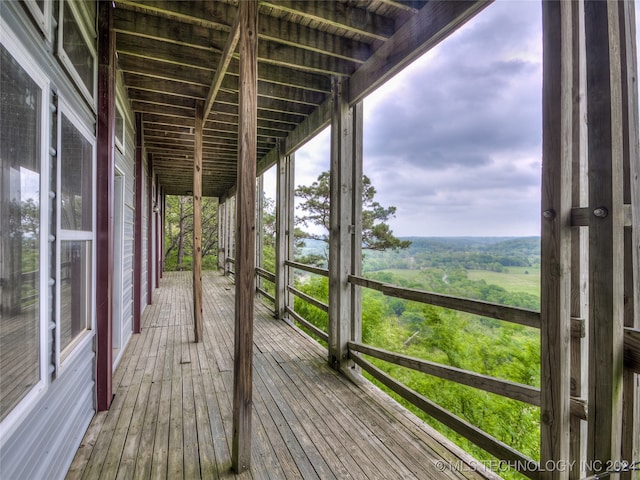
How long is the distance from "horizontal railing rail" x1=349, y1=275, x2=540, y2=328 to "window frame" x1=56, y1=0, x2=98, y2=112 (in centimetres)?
258

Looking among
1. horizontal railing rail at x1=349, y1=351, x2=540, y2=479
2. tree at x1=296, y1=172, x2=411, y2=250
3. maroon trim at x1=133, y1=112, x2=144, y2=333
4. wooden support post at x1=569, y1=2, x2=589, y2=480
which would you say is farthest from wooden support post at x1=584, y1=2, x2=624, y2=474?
tree at x1=296, y1=172, x2=411, y2=250

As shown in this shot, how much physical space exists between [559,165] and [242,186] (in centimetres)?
158

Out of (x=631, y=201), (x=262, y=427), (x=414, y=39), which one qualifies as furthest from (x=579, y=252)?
(x=262, y=427)

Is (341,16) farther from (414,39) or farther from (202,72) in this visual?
(202,72)

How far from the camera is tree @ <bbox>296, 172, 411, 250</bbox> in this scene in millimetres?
9297

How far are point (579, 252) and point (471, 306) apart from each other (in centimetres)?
67

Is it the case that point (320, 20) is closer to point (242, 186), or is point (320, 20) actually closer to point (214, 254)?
point (242, 186)

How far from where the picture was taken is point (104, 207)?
2266 mm

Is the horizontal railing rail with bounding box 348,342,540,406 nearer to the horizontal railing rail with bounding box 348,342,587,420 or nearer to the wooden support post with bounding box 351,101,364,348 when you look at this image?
the horizontal railing rail with bounding box 348,342,587,420

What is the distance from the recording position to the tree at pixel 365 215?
9.30 m

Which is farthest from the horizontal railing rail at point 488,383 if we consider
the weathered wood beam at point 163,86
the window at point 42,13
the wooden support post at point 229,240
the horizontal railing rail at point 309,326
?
the wooden support post at point 229,240

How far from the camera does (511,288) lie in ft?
16.2

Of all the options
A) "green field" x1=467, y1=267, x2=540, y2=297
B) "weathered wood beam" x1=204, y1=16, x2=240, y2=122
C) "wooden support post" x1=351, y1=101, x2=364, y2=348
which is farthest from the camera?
"green field" x1=467, y1=267, x2=540, y2=297

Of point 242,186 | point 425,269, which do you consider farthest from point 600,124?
point 425,269
